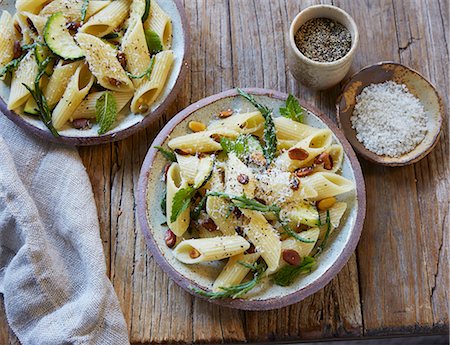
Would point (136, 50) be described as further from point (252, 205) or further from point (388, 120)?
point (388, 120)

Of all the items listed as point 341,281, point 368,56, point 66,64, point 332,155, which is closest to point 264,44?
point 368,56

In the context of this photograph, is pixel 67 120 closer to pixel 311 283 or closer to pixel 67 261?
pixel 67 261

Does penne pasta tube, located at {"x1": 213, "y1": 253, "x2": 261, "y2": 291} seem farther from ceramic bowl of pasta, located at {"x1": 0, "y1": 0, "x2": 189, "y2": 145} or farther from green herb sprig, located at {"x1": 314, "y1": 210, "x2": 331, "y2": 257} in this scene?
ceramic bowl of pasta, located at {"x1": 0, "y1": 0, "x2": 189, "y2": 145}

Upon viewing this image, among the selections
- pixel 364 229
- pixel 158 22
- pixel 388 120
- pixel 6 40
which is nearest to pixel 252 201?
pixel 364 229

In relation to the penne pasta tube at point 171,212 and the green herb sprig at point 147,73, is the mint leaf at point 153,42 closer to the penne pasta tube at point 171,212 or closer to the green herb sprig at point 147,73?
the green herb sprig at point 147,73

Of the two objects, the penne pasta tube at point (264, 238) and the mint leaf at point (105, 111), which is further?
Result: the mint leaf at point (105, 111)

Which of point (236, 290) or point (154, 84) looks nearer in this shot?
point (236, 290)

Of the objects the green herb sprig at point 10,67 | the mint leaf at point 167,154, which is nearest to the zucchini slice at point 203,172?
the mint leaf at point 167,154

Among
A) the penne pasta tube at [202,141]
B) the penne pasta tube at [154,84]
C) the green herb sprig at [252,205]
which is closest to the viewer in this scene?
the green herb sprig at [252,205]
